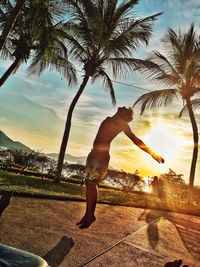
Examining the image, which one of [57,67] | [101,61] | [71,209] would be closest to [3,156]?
[57,67]

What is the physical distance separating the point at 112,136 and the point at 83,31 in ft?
Answer: 42.1

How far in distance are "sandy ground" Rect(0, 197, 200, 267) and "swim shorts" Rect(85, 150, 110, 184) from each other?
1021 mm

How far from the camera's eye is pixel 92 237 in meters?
5.64

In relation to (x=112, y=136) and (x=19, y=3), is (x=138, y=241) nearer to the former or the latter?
(x=112, y=136)

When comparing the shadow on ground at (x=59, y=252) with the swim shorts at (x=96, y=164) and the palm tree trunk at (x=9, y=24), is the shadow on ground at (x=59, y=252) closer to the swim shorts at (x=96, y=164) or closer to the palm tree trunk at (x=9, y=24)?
the swim shorts at (x=96, y=164)

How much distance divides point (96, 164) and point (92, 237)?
5.23 feet

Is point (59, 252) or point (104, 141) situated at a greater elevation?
point (104, 141)

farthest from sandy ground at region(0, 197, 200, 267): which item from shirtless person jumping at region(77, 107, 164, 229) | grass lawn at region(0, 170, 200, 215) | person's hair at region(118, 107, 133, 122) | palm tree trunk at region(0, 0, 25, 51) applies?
palm tree trunk at region(0, 0, 25, 51)

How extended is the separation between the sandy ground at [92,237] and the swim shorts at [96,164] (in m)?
1.02

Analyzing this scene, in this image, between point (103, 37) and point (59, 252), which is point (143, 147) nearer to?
point (59, 252)

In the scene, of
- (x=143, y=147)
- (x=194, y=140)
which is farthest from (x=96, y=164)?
(x=194, y=140)

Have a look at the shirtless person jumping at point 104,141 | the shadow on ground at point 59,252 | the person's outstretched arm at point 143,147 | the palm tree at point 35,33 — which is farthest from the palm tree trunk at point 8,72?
the person's outstretched arm at point 143,147

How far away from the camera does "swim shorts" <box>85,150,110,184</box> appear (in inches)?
181

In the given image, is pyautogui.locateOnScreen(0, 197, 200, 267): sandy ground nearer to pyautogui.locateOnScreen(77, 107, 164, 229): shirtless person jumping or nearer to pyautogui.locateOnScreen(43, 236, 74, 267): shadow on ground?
pyautogui.locateOnScreen(43, 236, 74, 267): shadow on ground
